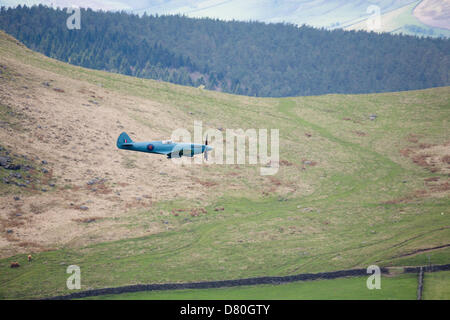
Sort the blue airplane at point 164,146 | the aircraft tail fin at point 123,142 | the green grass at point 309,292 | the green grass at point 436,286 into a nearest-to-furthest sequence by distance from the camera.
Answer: the blue airplane at point 164,146, the aircraft tail fin at point 123,142, the green grass at point 436,286, the green grass at point 309,292

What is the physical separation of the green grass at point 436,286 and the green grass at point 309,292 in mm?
1637

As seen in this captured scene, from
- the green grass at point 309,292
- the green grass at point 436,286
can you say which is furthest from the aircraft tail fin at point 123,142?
the green grass at point 436,286

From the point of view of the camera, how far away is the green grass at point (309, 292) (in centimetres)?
7081

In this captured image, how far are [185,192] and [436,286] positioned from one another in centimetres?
5210

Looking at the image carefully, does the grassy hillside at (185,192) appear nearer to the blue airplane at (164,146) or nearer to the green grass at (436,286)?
the green grass at (436,286)

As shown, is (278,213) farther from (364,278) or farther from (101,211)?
(101,211)

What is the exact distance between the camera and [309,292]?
73812mm

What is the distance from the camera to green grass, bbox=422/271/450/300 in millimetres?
68750

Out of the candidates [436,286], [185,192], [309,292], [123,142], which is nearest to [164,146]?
[123,142]

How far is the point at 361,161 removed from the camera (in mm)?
126375

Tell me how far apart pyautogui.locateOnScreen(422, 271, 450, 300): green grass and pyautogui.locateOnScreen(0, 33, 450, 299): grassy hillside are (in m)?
3.96

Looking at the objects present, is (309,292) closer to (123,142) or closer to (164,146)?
(164,146)

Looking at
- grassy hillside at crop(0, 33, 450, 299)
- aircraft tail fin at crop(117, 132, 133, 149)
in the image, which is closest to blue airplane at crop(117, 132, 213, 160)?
aircraft tail fin at crop(117, 132, 133, 149)

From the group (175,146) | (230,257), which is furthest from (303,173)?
(175,146)
